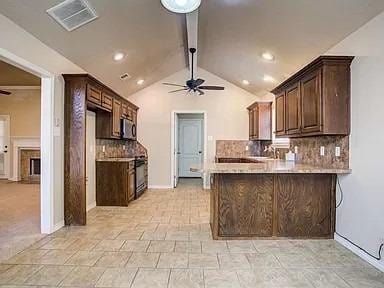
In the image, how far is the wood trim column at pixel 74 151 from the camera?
165 inches

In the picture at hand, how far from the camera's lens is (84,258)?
9.86 feet

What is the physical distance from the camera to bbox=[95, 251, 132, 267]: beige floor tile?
9.38ft

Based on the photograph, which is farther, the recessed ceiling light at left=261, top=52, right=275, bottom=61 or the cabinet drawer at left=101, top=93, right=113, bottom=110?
the cabinet drawer at left=101, top=93, right=113, bottom=110

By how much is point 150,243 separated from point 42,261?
112 cm

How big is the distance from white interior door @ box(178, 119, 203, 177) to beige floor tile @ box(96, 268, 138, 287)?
7.67m

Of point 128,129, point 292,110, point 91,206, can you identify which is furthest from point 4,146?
point 292,110

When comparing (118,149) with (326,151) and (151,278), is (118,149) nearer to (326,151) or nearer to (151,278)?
(326,151)

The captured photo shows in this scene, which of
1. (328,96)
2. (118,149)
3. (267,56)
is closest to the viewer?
(328,96)

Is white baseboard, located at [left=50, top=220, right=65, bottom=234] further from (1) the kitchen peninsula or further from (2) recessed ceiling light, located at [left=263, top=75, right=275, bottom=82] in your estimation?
(2) recessed ceiling light, located at [left=263, top=75, right=275, bottom=82]

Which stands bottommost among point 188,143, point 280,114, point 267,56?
point 188,143

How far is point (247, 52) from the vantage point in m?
5.18

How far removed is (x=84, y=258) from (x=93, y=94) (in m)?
2.47

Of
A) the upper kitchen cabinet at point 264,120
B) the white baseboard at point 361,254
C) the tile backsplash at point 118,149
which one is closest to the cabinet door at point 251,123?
the upper kitchen cabinet at point 264,120

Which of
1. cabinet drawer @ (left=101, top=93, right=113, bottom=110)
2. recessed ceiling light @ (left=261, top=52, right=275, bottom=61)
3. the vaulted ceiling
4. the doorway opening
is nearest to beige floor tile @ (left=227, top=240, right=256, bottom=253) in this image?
the vaulted ceiling
